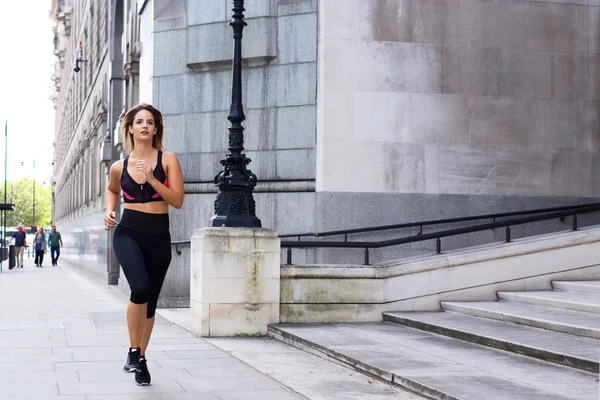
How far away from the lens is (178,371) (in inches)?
336

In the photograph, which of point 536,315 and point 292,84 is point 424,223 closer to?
point 292,84

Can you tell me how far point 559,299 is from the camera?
11102mm

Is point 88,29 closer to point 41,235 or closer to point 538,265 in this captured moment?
point 41,235

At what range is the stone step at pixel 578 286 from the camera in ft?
38.2

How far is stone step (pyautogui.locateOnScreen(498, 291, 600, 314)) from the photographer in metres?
10.5

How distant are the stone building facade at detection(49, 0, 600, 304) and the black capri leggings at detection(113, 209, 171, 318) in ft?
24.9

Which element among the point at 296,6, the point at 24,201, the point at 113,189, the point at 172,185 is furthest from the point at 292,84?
the point at 24,201

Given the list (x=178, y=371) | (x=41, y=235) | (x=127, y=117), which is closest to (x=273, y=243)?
(x=178, y=371)

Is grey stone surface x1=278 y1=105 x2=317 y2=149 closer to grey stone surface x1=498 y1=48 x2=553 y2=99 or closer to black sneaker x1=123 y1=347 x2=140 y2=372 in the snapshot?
grey stone surface x1=498 y1=48 x2=553 y2=99

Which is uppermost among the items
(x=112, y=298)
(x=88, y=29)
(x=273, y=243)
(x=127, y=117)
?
(x=88, y=29)

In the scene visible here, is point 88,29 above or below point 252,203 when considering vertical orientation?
above

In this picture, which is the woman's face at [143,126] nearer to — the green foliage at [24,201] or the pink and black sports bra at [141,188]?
the pink and black sports bra at [141,188]

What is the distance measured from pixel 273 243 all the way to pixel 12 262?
28.7 metres

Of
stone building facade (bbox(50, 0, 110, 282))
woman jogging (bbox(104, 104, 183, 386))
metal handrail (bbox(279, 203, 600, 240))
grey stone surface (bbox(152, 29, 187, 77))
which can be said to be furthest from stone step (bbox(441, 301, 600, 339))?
stone building facade (bbox(50, 0, 110, 282))
